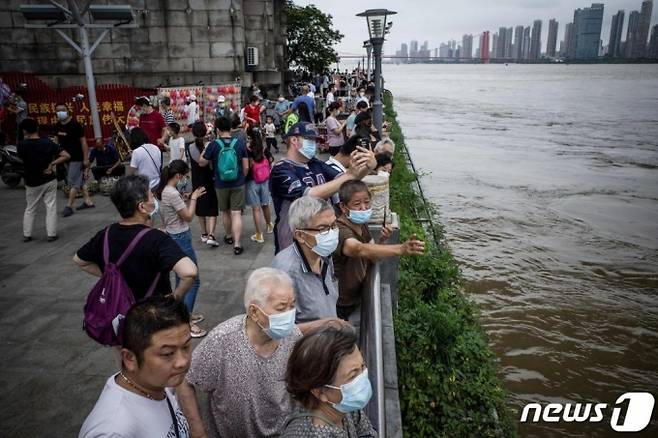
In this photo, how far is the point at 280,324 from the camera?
2.47 metres

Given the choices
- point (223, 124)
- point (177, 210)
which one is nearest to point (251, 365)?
point (177, 210)

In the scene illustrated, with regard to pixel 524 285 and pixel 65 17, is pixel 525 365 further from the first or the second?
pixel 65 17

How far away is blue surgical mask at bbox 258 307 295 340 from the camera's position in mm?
2451

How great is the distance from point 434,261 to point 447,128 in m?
27.7

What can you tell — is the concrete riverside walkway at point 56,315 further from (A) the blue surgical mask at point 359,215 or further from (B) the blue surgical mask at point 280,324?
(A) the blue surgical mask at point 359,215

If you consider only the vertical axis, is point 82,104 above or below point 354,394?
above

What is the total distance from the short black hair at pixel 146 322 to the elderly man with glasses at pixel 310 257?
1046mm

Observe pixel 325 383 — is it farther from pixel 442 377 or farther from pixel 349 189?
pixel 442 377

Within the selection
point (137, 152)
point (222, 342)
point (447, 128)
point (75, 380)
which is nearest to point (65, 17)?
point (137, 152)

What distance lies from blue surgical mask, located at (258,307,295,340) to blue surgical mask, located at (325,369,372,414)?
22.9 inches

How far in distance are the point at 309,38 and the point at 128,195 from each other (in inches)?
1707

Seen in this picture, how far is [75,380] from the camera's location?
4156 mm

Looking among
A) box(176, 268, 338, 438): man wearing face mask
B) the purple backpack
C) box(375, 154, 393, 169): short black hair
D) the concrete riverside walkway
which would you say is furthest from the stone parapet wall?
box(176, 268, 338, 438): man wearing face mask

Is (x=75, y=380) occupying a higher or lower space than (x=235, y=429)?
lower
